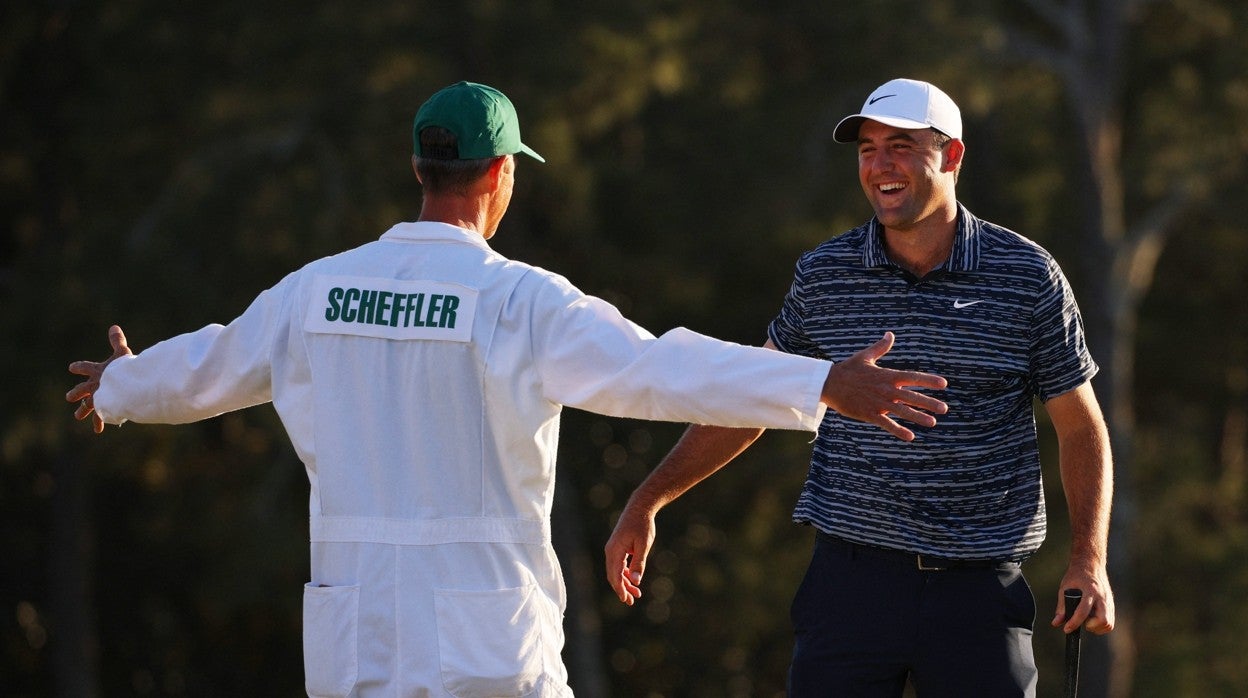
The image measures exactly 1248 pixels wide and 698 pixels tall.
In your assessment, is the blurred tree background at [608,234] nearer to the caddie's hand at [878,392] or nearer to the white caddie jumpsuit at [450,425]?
the white caddie jumpsuit at [450,425]

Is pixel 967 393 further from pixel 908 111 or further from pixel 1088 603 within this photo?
pixel 908 111

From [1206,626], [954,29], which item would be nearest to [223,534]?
[954,29]

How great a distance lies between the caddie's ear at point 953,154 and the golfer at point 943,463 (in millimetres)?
33

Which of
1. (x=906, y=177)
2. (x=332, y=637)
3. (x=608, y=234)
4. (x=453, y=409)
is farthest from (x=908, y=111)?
(x=608, y=234)

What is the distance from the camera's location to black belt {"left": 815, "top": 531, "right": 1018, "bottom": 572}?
3814mm

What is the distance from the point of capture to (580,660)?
14.0m

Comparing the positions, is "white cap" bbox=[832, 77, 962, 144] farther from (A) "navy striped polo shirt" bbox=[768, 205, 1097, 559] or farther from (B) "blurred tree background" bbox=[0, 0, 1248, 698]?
(B) "blurred tree background" bbox=[0, 0, 1248, 698]

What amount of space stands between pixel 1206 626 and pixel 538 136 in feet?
28.9

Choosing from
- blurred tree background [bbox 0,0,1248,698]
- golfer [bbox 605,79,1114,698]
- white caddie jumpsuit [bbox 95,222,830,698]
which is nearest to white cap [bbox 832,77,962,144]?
golfer [bbox 605,79,1114,698]

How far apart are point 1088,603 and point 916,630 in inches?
13.5

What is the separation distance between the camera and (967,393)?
12.5ft

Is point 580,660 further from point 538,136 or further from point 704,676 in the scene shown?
point 538,136

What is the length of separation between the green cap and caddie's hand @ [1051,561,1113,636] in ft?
4.37

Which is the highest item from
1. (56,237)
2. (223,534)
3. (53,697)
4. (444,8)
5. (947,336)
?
(444,8)
